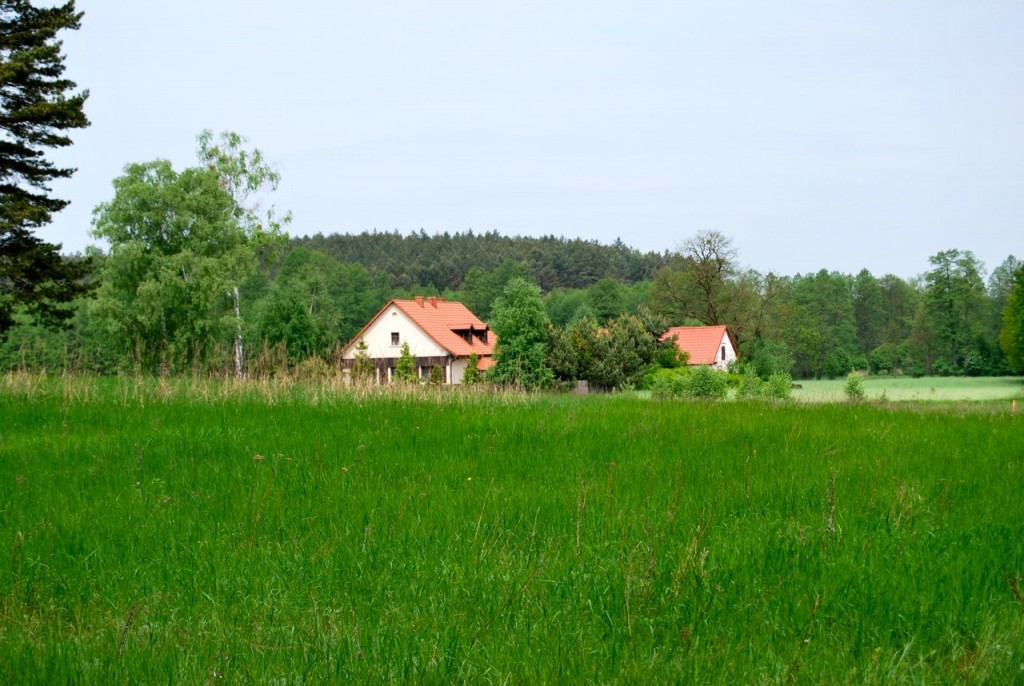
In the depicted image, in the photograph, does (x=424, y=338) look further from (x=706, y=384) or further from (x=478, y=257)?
(x=478, y=257)

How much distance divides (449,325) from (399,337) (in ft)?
14.4

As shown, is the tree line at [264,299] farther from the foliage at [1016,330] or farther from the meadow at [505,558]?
the meadow at [505,558]

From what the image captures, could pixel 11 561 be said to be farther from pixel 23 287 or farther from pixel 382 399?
pixel 23 287

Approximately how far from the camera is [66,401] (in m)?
12.4

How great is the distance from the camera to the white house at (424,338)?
60750mm

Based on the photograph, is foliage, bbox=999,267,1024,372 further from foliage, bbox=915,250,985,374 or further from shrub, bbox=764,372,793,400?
shrub, bbox=764,372,793,400

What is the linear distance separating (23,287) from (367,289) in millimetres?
69550

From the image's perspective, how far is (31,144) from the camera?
84.5 ft

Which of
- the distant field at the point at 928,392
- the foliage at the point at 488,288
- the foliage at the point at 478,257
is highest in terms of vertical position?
the foliage at the point at 478,257

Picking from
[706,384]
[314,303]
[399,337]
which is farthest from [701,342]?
[314,303]

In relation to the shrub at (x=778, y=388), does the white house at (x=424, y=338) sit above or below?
above

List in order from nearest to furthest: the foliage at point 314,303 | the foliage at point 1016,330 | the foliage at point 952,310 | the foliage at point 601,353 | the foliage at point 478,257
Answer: the foliage at point 601,353
the foliage at point 1016,330
the foliage at point 314,303
the foliage at point 952,310
the foliage at point 478,257

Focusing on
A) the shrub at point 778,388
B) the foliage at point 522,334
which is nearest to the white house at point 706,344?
the foliage at point 522,334

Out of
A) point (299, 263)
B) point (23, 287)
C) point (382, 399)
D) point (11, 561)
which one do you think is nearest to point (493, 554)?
point (11, 561)
